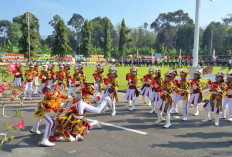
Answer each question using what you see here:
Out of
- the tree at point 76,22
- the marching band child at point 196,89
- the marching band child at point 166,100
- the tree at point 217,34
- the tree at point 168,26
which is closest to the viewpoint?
Result: the marching band child at point 166,100

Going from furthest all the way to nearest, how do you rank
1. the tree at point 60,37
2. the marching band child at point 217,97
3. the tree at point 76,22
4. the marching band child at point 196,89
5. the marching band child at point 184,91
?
the tree at point 76,22 → the tree at point 60,37 → the marching band child at point 196,89 → the marching band child at point 184,91 → the marching band child at point 217,97

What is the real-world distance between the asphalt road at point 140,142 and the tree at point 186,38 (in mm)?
59592

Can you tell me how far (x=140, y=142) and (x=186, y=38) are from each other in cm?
6364

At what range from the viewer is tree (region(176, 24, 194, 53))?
63.8 metres

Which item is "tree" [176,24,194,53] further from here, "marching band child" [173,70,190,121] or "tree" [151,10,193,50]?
"marching band child" [173,70,190,121]

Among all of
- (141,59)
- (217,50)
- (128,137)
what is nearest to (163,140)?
(128,137)

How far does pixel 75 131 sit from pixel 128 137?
163 cm

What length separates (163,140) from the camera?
629 cm

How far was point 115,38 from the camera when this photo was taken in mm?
83188

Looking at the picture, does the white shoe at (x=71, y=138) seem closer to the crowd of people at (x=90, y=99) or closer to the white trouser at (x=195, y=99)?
the crowd of people at (x=90, y=99)

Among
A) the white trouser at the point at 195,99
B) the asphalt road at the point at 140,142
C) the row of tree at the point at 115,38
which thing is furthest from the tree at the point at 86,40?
the white trouser at the point at 195,99

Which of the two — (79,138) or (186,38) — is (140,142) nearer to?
(79,138)

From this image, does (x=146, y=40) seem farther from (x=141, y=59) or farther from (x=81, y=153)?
(x=81, y=153)

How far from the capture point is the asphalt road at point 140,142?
17.8ft
